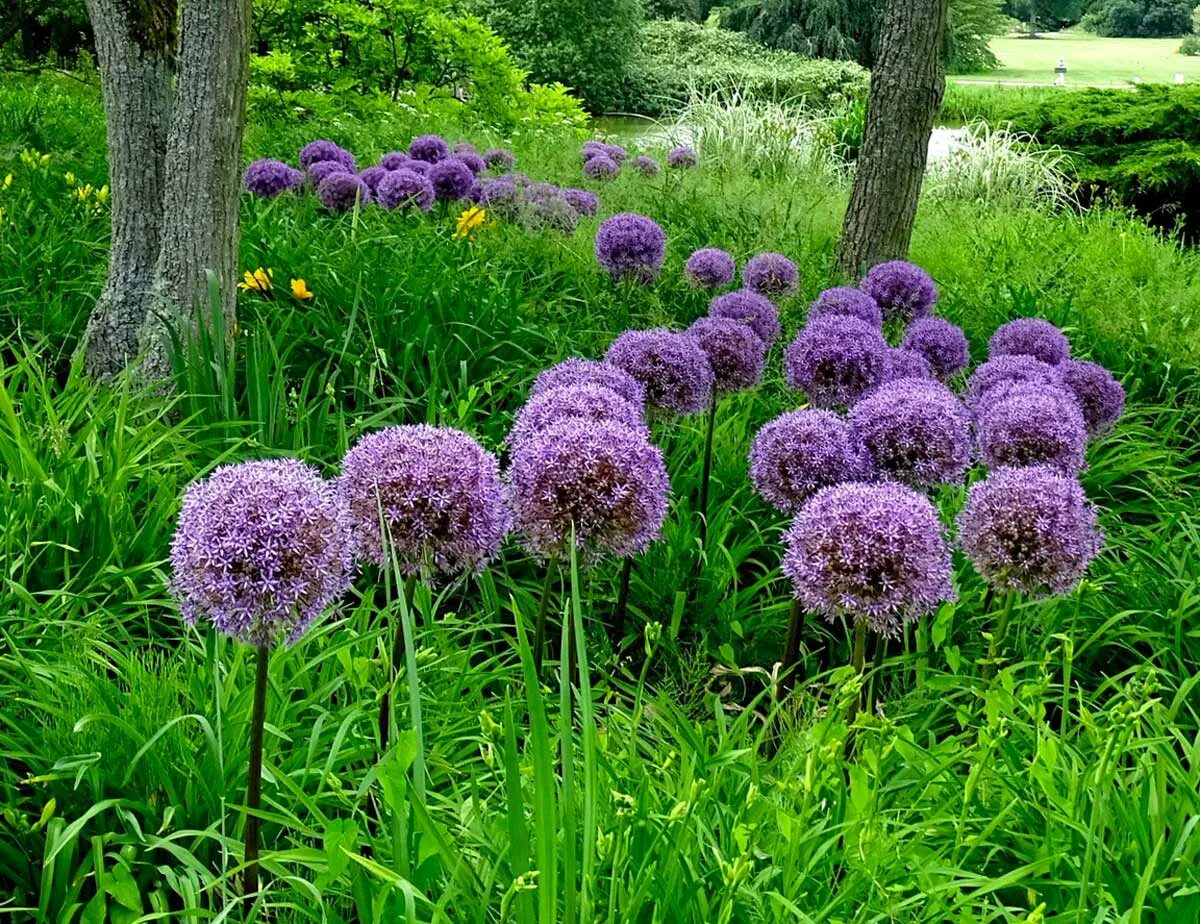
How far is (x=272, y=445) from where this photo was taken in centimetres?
298

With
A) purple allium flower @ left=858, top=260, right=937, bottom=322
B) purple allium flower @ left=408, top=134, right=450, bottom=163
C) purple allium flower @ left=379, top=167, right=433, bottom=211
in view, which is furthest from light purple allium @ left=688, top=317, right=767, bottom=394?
purple allium flower @ left=408, top=134, right=450, bottom=163

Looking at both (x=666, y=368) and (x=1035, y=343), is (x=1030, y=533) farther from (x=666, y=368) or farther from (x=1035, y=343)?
(x=1035, y=343)

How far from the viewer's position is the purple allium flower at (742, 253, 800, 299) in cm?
381

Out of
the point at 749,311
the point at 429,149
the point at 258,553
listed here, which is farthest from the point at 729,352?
the point at 429,149

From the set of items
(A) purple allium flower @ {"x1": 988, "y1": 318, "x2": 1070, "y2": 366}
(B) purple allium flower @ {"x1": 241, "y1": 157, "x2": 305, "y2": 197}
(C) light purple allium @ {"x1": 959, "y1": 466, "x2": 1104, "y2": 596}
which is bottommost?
(C) light purple allium @ {"x1": 959, "y1": 466, "x2": 1104, "y2": 596}

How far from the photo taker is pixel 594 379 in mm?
2332

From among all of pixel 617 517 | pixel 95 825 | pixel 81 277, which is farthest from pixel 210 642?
pixel 81 277

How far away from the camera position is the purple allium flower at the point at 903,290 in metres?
3.68

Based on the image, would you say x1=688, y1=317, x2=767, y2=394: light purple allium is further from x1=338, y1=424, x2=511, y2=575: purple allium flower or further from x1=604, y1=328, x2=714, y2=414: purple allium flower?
x1=338, y1=424, x2=511, y2=575: purple allium flower

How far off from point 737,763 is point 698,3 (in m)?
39.1

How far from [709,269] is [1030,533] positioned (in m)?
2.17

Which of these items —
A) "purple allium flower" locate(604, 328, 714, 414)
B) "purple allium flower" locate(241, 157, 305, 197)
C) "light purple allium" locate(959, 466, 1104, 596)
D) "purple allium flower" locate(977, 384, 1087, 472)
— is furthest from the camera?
"purple allium flower" locate(241, 157, 305, 197)

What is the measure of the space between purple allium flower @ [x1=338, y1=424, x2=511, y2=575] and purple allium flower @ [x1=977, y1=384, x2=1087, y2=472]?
1238mm

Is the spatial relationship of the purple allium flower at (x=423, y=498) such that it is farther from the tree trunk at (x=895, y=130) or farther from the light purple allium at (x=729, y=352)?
the tree trunk at (x=895, y=130)
